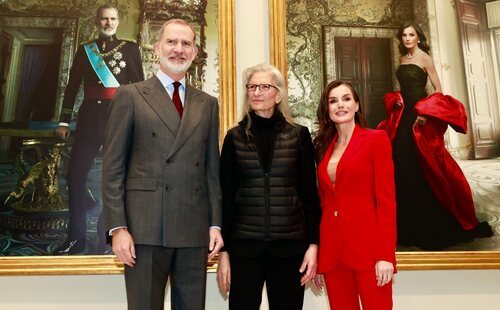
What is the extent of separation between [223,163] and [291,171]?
1.05 feet

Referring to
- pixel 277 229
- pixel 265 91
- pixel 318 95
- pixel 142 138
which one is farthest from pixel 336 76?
pixel 142 138

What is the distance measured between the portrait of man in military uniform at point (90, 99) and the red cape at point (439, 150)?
1685 millimetres

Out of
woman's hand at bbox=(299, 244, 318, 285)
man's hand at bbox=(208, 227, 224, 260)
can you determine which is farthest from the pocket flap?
woman's hand at bbox=(299, 244, 318, 285)

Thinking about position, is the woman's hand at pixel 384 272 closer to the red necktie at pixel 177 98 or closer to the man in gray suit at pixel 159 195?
the man in gray suit at pixel 159 195

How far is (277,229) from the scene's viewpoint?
1791mm

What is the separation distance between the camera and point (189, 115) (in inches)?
69.2

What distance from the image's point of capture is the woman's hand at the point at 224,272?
182 cm

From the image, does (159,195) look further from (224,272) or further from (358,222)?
(358,222)

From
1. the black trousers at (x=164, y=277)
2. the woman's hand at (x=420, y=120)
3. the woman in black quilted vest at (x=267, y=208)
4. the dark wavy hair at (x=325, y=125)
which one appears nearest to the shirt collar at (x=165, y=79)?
the woman in black quilted vest at (x=267, y=208)

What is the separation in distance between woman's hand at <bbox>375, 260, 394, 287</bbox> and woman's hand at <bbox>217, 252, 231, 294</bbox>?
66 cm

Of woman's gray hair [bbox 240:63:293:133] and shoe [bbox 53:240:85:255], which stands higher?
woman's gray hair [bbox 240:63:293:133]

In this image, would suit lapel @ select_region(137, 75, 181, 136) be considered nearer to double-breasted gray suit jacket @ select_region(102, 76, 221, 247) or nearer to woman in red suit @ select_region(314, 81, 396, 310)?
double-breasted gray suit jacket @ select_region(102, 76, 221, 247)

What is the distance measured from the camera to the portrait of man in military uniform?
244cm

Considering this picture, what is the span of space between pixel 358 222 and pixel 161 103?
1.02 meters
